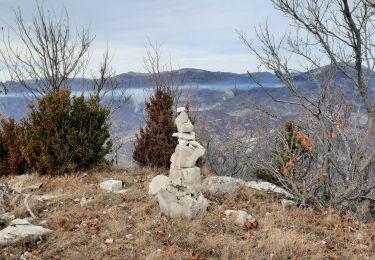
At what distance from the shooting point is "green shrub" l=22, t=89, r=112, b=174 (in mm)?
10133

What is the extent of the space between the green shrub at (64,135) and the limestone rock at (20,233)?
3409 mm

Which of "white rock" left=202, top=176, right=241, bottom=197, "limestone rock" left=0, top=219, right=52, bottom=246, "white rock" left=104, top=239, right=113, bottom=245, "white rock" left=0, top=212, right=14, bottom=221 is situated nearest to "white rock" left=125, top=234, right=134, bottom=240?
"white rock" left=104, top=239, right=113, bottom=245

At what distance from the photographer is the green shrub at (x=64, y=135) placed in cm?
1013

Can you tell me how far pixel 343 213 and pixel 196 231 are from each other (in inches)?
137

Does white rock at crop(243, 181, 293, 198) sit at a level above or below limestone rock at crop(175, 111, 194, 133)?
below

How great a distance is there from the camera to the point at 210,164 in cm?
1457

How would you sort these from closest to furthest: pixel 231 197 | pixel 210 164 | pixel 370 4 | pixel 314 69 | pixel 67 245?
pixel 67 245, pixel 370 4, pixel 231 197, pixel 314 69, pixel 210 164

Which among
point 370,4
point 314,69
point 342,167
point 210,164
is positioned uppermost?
point 370,4

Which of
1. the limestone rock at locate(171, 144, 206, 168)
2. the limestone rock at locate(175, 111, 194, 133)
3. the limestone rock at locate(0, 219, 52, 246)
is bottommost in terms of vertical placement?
the limestone rock at locate(0, 219, 52, 246)

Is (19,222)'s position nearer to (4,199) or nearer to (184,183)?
(4,199)

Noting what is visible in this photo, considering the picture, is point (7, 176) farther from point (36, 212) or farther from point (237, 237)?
point (237, 237)

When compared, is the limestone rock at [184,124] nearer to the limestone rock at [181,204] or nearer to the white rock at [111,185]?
the limestone rock at [181,204]

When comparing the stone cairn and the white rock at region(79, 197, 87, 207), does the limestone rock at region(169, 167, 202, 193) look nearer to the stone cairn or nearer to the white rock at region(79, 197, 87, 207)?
the stone cairn

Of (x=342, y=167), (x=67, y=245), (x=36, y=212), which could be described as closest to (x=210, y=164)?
(x=342, y=167)
